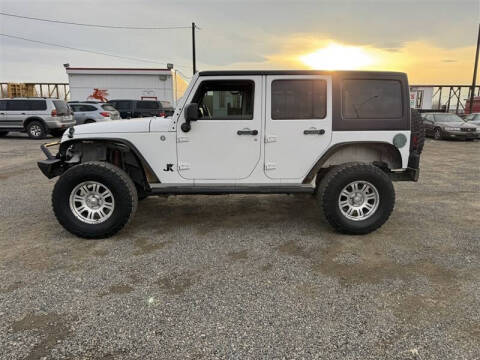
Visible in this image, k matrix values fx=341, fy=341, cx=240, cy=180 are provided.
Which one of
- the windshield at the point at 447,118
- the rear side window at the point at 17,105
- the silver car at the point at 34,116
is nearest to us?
the silver car at the point at 34,116

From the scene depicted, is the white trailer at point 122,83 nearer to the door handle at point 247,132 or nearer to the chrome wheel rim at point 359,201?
the door handle at point 247,132

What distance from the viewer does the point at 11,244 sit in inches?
158

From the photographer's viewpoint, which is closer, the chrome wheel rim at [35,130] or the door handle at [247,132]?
the door handle at [247,132]

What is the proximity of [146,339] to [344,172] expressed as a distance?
9.38 feet

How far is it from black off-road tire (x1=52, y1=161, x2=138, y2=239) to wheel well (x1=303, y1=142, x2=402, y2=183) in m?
2.20

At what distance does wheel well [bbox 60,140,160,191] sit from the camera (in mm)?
4227

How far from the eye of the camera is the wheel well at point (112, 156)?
13.9 ft

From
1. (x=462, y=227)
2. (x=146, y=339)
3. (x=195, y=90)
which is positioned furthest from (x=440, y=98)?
(x=146, y=339)

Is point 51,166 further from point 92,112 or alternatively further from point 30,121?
point 92,112

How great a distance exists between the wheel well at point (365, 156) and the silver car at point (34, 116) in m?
13.8

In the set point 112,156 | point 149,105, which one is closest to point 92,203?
point 112,156

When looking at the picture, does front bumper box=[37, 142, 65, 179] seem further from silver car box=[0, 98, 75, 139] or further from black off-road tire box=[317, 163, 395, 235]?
silver car box=[0, 98, 75, 139]

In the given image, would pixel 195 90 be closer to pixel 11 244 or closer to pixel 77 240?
pixel 77 240

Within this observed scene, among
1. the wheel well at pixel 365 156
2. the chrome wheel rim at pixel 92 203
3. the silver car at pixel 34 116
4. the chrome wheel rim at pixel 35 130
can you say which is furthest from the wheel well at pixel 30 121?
the wheel well at pixel 365 156
